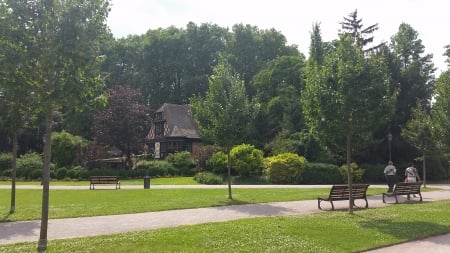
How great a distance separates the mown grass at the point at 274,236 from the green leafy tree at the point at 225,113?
909 cm

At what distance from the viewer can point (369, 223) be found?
13.3 m

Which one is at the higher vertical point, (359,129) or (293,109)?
(293,109)

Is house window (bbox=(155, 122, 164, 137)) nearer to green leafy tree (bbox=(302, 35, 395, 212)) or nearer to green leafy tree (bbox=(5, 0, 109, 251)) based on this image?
green leafy tree (bbox=(302, 35, 395, 212))

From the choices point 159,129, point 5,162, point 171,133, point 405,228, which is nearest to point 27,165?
point 5,162

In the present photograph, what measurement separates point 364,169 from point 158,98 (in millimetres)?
47359

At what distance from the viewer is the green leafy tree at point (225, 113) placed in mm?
22766

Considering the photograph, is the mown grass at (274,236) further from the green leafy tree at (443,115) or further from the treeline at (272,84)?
the green leafy tree at (443,115)

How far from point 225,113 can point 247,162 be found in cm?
1606

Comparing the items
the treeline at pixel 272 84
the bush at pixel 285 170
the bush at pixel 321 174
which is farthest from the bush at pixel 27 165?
the bush at pixel 321 174

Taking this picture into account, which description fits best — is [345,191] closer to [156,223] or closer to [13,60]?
[156,223]

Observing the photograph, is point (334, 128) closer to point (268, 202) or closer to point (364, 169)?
point (268, 202)

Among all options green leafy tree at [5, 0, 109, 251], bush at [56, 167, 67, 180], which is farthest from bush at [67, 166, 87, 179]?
green leafy tree at [5, 0, 109, 251]

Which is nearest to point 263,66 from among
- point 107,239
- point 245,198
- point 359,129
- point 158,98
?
point 158,98

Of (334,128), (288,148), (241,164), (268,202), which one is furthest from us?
(288,148)
